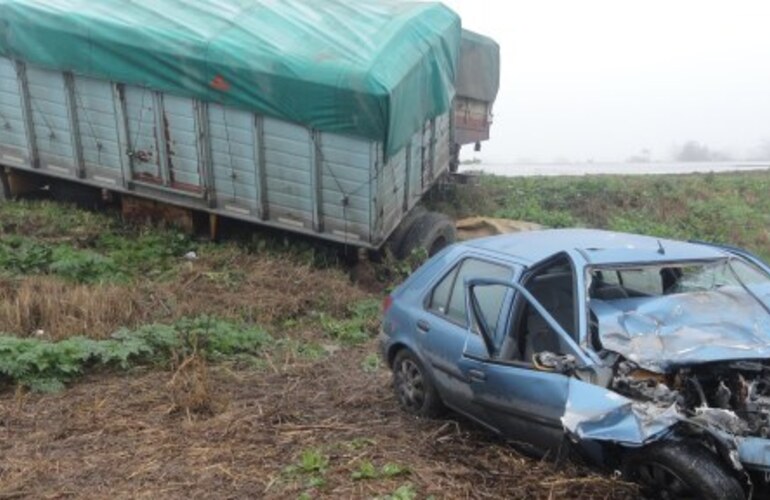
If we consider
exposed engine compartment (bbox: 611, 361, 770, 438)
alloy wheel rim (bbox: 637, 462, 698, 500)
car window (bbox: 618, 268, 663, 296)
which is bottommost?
alloy wheel rim (bbox: 637, 462, 698, 500)

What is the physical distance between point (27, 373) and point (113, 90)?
5354 millimetres

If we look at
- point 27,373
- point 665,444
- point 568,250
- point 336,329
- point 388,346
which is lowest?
point 336,329

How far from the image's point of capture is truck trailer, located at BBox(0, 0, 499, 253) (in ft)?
31.1

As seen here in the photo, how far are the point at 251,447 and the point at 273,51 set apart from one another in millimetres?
5807

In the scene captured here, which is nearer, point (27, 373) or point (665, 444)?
point (665, 444)

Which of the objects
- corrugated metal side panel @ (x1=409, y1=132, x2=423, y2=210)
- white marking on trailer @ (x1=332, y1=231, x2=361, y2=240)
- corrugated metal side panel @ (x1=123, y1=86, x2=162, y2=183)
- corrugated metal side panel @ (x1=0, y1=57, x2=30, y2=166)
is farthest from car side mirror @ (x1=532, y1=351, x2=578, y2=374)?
corrugated metal side panel @ (x1=0, y1=57, x2=30, y2=166)

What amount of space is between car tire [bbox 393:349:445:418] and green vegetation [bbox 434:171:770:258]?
25.2 ft

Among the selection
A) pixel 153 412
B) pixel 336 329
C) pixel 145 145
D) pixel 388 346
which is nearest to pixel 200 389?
pixel 153 412

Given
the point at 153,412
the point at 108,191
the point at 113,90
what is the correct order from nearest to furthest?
the point at 153,412 < the point at 113,90 < the point at 108,191

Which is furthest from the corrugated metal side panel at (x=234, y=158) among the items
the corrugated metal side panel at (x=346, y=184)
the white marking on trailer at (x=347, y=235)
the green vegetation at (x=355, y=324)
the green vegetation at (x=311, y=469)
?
the green vegetation at (x=311, y=469)

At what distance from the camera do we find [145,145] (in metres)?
10.8

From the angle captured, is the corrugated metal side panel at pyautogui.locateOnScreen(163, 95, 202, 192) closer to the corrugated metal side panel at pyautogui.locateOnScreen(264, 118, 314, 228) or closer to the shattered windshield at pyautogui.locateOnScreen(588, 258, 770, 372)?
the corrugated metal side panel at pyautogui.locateOnScreen(264, 118, 314, 228)

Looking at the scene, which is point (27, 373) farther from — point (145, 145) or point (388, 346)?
point (145, 145)

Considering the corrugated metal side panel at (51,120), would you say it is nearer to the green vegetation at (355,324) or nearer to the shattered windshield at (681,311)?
the green vegetation at (355,324)
